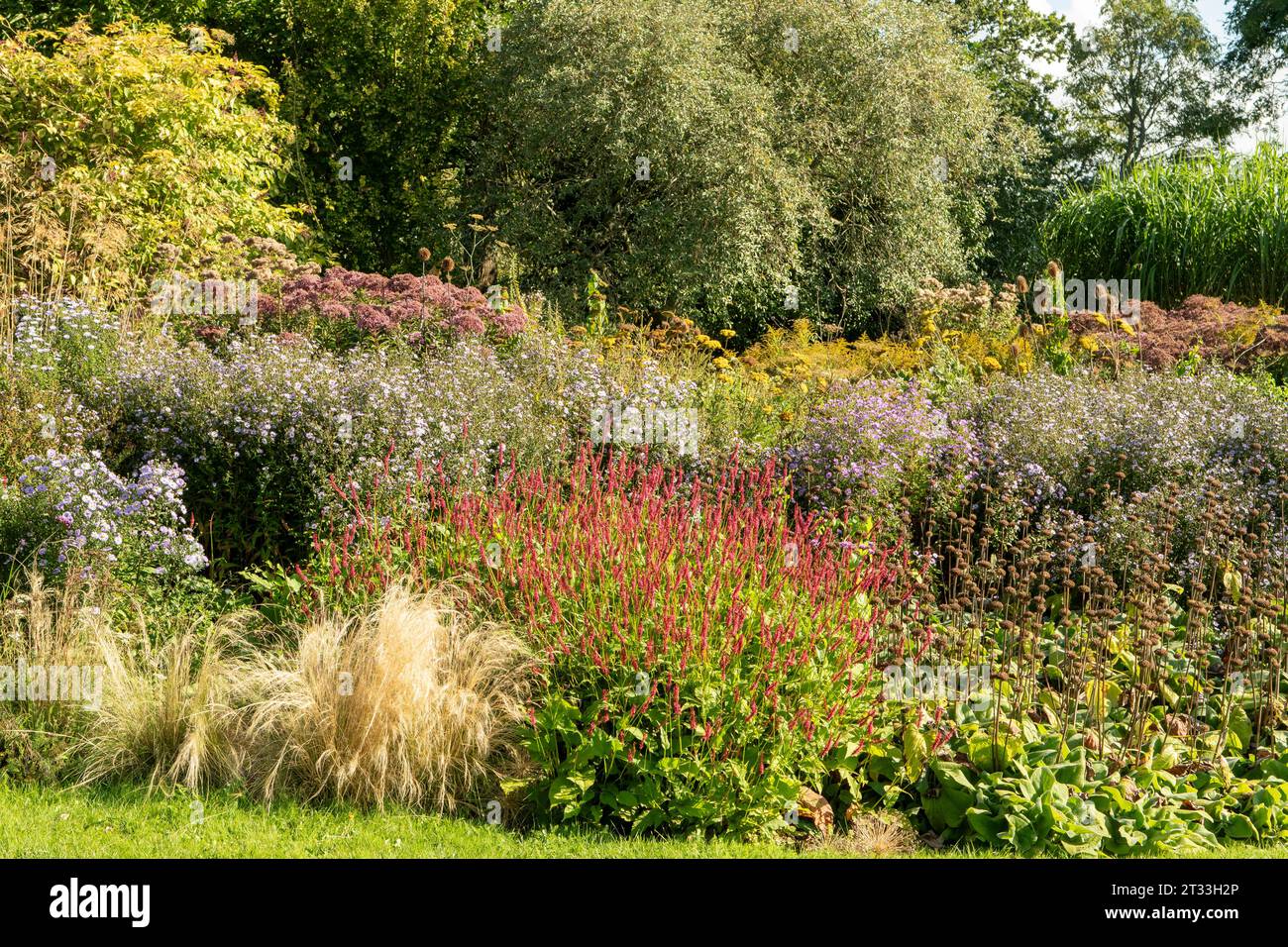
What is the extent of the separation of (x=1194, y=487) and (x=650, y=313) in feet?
28.4

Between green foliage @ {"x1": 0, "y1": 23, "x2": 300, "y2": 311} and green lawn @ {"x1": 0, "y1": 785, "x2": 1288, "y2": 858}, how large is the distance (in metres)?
4.77

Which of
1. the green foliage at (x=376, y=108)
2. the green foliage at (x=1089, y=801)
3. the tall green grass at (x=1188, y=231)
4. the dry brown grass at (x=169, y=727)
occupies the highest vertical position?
the green foliage at (x=376, y=108)

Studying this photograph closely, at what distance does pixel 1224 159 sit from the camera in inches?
562

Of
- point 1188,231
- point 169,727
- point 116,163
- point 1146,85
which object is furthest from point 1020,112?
point 169,727

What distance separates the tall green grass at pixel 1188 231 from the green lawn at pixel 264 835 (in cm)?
1008

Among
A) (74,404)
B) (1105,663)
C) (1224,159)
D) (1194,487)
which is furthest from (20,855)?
(1224,159)

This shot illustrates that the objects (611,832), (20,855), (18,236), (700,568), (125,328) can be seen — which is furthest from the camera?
(18,236)

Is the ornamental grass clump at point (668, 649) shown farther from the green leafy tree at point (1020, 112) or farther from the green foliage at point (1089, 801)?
the green leafy tree at point (1020, 112)

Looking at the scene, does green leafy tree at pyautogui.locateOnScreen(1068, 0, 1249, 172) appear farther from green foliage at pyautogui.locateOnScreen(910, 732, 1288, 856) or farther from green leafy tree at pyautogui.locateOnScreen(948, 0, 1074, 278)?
green foliage at pyautogui.locateOnScreen(910, 732, 1288, 856)

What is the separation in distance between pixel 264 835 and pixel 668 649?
1.39 m

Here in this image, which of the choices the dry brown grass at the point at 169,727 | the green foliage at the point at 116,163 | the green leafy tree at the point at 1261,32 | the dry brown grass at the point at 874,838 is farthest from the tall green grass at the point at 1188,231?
the green leafy tree at the point at 1261,32

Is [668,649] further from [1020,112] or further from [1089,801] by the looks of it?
[1020,112]

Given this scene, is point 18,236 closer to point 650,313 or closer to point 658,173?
point 658,173

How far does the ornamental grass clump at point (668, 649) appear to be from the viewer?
3.97 m
